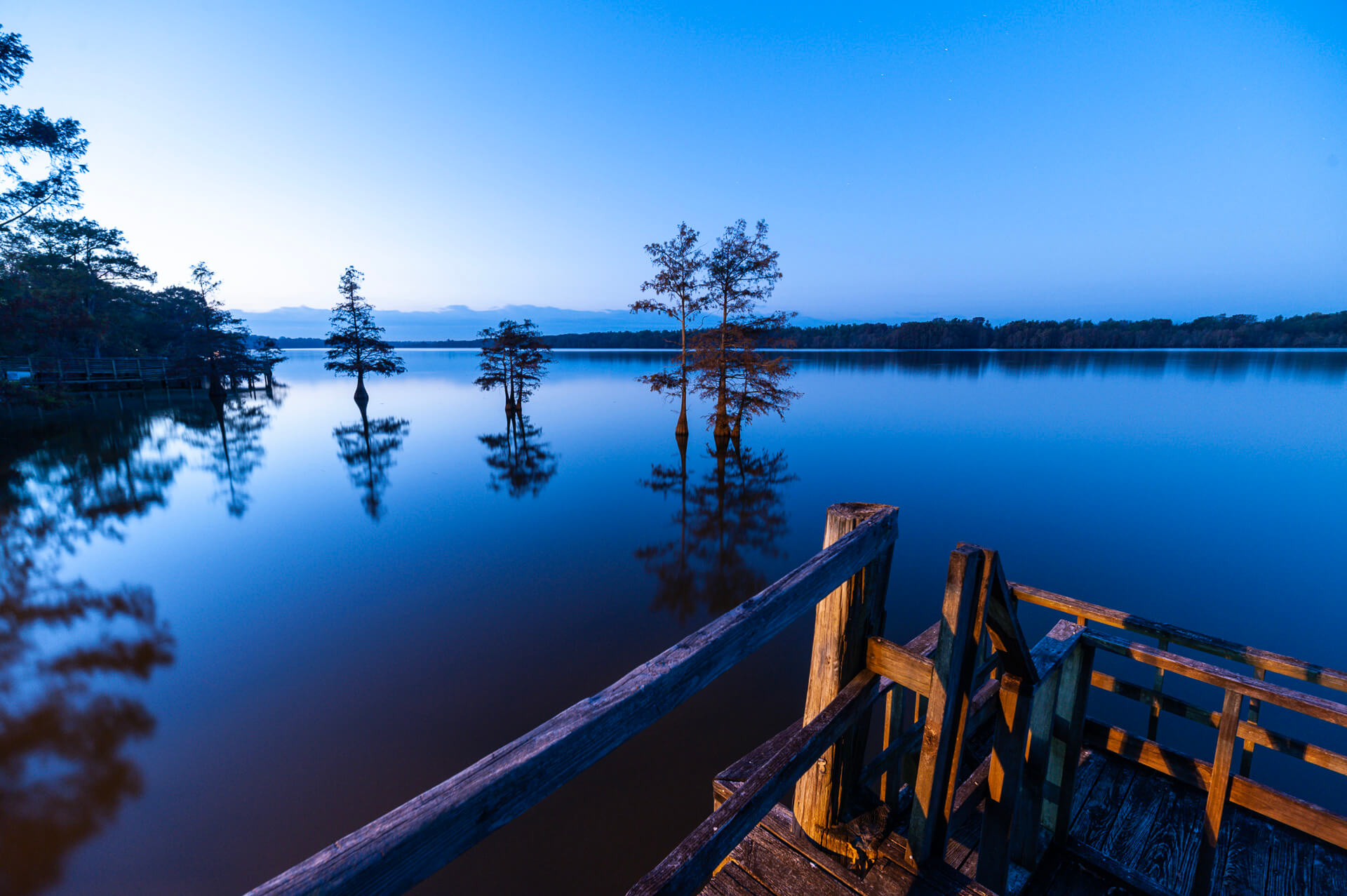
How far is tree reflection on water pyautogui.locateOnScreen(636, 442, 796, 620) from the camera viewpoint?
1273 cm

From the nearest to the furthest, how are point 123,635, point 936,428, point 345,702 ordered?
point 345,702 → point 123,635 → point 936,428

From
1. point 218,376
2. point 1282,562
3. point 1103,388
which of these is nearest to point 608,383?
point 218,376

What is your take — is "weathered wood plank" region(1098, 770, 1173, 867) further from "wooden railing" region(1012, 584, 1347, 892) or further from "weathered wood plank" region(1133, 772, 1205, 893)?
"wooden railing" region(1012, 584, 1347, 892)

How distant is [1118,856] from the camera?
3.46 metres

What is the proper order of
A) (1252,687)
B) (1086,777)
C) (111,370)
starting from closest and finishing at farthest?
1. (1252,687)
2. (1086,777)
3. (111,370)

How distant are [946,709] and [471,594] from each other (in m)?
12.3

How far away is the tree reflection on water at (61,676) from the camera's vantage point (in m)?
6.09

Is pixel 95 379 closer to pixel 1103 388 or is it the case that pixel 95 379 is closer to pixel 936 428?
pixel 936 428

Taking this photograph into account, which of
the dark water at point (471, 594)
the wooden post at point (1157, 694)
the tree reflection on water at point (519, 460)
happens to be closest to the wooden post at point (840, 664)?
the wooden post at point (1157, 694)

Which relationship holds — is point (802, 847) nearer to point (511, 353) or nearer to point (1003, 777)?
point (1003, 777)

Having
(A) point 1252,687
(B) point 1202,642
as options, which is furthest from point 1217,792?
(B) point 1202,642

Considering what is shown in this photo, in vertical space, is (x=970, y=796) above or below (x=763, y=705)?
above

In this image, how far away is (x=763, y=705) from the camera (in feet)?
27.5

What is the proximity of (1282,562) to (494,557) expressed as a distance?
2325cm
